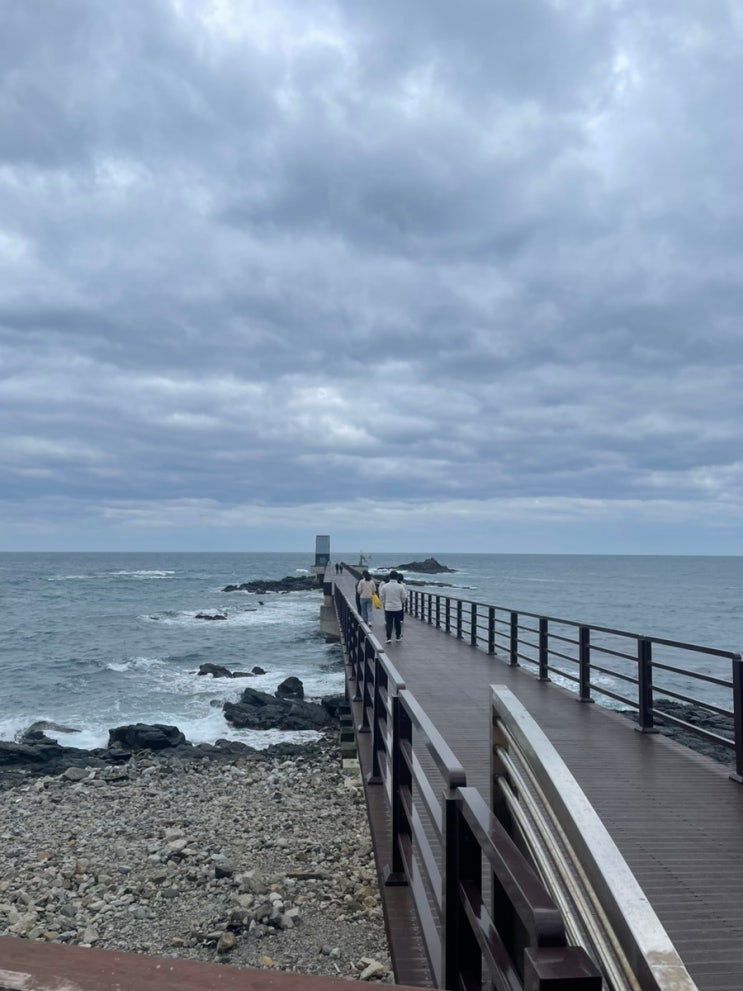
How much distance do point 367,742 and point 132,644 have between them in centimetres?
2920

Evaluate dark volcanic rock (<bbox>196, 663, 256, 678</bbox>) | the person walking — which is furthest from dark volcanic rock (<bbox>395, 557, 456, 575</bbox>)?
the person walking

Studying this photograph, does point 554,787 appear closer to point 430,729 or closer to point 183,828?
point 430,729

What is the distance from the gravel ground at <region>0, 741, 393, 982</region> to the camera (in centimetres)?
676

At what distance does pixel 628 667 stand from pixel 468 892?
30.5 metres

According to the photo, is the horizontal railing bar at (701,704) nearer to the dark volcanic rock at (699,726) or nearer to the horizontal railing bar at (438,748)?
the horizontal railing bar at (438,748)

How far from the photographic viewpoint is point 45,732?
1828cm

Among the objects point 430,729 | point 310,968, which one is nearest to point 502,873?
point 430,729

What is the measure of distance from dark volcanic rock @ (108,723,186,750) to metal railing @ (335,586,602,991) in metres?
11.6

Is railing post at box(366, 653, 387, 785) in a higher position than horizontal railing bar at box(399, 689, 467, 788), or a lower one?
lower

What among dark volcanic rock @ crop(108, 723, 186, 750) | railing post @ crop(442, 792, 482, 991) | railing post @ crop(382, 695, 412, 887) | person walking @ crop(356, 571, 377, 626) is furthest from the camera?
person walking @ crop(356, 571, 377, 626)

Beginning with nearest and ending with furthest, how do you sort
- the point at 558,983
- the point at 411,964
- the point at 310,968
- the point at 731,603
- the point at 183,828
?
the point at 558,983, the point at 411,964, the point at 310,968, the point at 183,828, the point at 731,603

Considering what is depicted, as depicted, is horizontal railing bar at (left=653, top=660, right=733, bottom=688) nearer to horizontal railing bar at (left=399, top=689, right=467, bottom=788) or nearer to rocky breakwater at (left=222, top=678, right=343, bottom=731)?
horizontal railing bar at (left=399, top=689, right=467, bottom=788)

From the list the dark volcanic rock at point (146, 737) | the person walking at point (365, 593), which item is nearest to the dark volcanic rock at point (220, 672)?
the person walking at point (365, 593)

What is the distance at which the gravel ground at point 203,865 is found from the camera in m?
6.76
